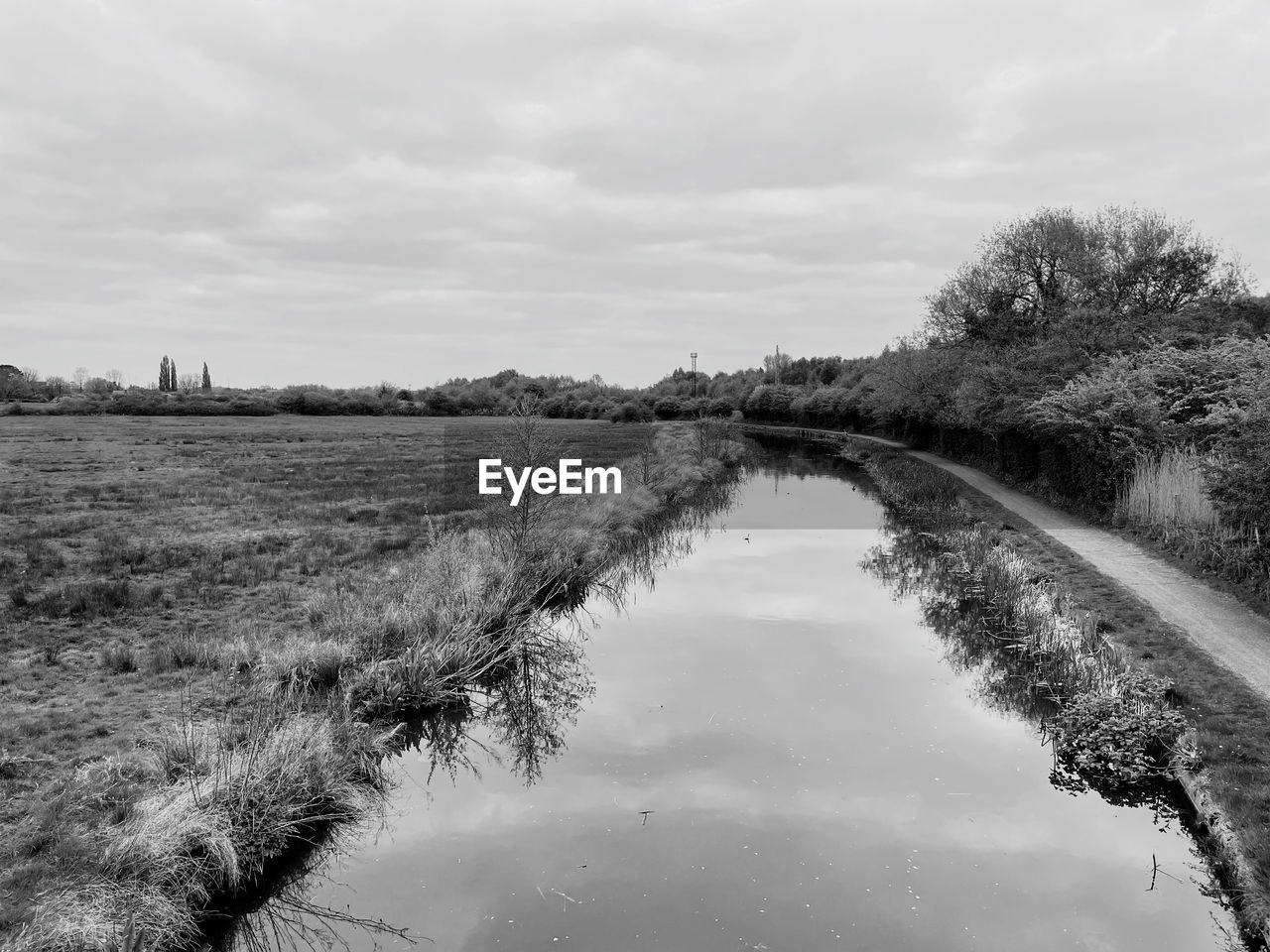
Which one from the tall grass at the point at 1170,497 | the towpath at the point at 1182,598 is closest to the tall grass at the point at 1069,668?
the towpath at the point at 1182,598

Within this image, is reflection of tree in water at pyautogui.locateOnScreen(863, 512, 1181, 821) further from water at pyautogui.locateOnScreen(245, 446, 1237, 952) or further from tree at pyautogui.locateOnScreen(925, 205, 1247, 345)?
tree at pyautogui.locateOnScreen(925, 205, 1247, 345)

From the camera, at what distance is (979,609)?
14.0 metres

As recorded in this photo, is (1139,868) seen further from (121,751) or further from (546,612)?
(546,612)

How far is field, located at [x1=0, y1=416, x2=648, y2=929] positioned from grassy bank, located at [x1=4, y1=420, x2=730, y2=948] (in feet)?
0.17

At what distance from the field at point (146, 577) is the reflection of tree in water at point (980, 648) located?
8.01 meters

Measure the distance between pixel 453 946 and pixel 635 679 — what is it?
555 cm

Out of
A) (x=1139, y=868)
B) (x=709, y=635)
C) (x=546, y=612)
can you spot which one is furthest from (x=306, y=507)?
(x=1139, y=868)

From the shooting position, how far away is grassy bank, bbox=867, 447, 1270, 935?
639cm

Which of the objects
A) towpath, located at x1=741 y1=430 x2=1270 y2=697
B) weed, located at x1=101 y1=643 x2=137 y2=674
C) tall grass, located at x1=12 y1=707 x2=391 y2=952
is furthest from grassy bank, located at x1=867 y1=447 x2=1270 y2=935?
weed, located at x1=101 y1=643 x2=137 y2=674

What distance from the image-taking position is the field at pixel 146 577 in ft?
24.5

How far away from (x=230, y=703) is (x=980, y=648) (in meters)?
9.91

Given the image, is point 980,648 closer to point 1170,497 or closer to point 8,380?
point 1170,497

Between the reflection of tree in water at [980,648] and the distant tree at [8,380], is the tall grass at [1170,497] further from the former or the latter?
the distant tree at [8,380]

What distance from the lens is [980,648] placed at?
39.7ft
